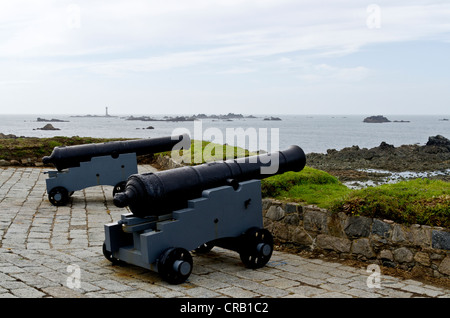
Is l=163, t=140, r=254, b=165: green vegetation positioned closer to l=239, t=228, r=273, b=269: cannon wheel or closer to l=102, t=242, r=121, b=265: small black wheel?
l=239, t=228, r=273, b=269: cannon wheel

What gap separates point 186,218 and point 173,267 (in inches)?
20.2

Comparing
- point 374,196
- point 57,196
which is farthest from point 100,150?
point 374,196

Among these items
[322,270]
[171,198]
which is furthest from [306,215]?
[171,198]

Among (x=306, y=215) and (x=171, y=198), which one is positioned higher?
(x=171, y=198)

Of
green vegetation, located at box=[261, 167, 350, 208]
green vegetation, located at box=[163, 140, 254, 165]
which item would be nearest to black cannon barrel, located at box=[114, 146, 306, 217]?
green vegetation, located at box=[261, 167, 350, 208]

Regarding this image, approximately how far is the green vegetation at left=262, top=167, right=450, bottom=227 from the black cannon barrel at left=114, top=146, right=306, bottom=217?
0.95m

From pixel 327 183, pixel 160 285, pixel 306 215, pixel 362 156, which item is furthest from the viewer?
pixel 362 156

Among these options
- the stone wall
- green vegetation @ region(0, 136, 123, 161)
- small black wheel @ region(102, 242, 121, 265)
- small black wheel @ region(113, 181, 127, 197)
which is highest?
green vegetation @ region(0, 136, 123, 161)

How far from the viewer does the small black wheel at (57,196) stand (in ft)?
29.4

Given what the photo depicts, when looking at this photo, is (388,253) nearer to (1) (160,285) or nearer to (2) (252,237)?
(2) (252,237)

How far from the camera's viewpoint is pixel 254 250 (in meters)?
5.18

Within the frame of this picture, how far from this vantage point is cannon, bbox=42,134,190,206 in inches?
357

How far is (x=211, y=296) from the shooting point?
13.9ft
